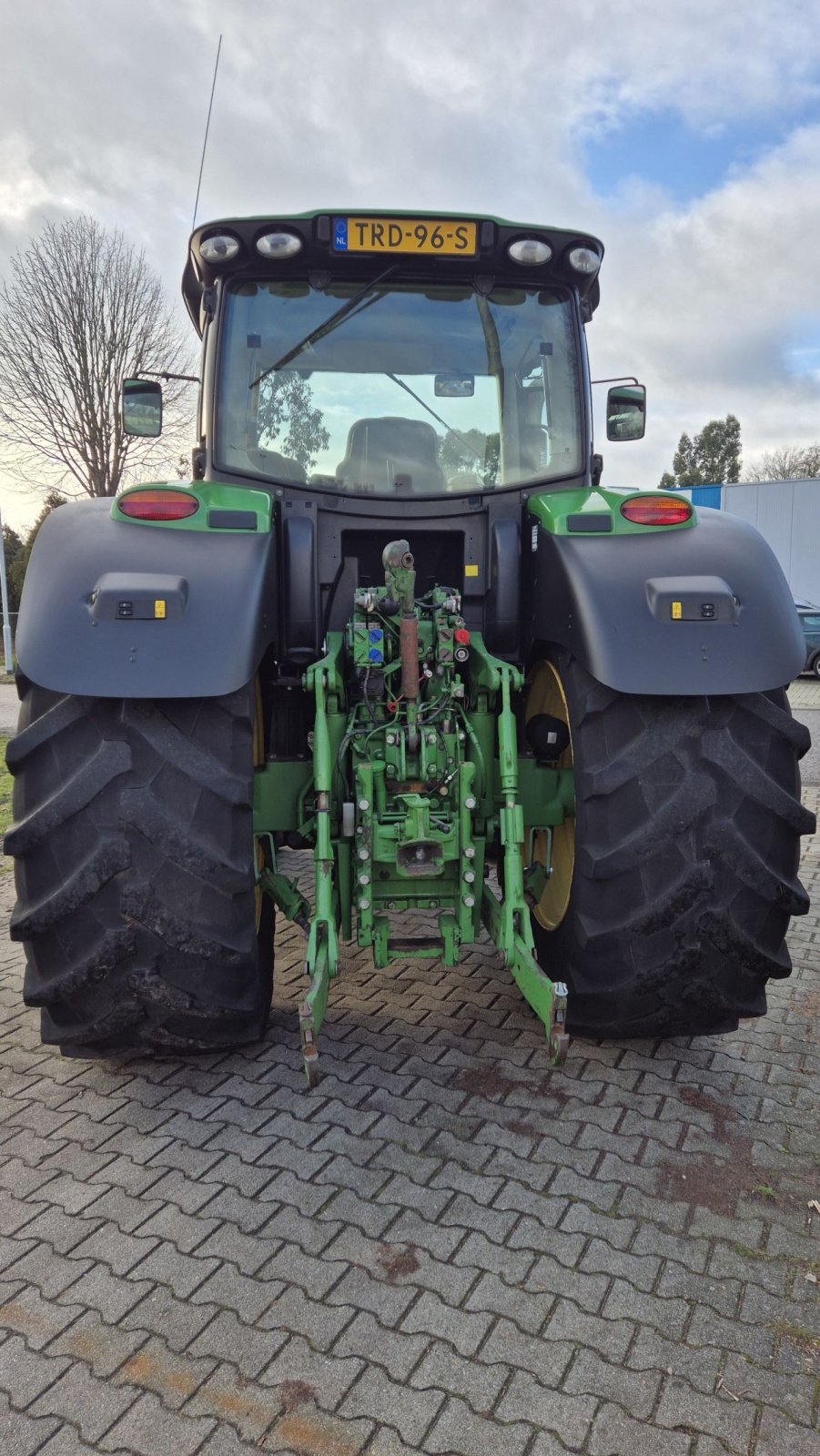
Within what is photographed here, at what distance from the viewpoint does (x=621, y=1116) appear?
2840 millimetres

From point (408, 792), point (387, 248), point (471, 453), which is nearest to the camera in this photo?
point (408, 792)

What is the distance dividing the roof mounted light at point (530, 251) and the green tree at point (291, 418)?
833 mm

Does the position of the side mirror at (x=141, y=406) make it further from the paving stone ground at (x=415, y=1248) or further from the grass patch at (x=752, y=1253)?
the grass patch at (x=752, y=1253)

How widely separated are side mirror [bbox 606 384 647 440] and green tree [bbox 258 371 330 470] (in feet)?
4.40

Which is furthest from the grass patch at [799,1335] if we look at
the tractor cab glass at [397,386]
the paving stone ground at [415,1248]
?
the tractor cab glass at [397,386]

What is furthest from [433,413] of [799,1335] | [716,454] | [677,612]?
[716,454]

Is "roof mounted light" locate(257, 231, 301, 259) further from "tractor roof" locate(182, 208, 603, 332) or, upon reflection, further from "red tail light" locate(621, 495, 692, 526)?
"red tail light" locate(621, 495, 692, 526)

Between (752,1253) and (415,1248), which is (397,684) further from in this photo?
(752,1253)

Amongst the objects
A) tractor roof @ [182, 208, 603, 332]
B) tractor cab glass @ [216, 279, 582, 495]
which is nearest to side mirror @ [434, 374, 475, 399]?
tractor cab glass @ [216, 279, 582, 495]

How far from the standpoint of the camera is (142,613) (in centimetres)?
259

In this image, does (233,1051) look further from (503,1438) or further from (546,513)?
(546,513)

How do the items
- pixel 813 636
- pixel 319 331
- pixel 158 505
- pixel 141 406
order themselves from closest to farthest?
pixel 158 505, pixel 319 331, pixel 141 406, pixel 813 636

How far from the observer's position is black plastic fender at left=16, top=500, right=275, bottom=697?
2.55 metres

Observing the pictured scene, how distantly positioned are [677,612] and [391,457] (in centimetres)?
128
